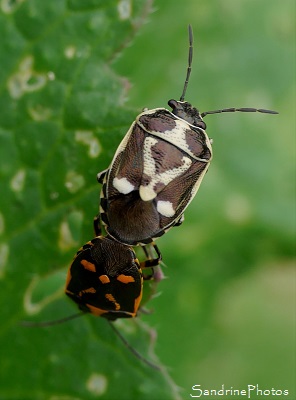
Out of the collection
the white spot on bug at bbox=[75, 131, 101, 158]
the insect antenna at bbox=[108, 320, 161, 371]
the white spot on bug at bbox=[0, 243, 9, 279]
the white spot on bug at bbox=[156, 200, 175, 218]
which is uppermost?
the white spot on bug at bbox=[75, 131, 101, 158]

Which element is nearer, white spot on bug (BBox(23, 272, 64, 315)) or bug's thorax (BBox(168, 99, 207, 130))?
white spot on bug (BBox(23, 272, 64, 315))

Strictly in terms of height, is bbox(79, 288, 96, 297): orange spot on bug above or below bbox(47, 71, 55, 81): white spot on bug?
below

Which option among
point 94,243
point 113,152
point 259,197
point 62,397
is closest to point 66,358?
point 62,397

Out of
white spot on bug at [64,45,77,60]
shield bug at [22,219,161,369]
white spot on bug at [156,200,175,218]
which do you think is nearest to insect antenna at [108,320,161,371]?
shield bug at [22,219,161,369]

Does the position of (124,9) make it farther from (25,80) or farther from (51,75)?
(25,80)

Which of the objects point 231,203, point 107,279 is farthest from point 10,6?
point 231,203

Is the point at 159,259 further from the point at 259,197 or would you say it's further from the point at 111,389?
the point at 259,197

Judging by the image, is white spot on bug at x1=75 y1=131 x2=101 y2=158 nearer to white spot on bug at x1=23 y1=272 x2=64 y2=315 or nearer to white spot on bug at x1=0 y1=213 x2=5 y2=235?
white spot on bug at x1=0 y1=213 x2=5 y2=235
